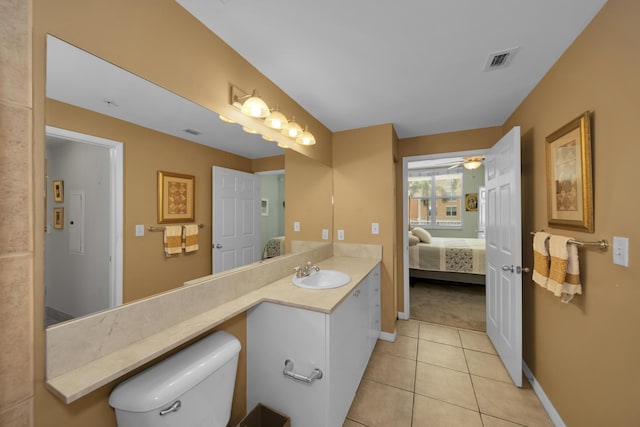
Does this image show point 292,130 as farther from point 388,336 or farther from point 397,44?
point 388,336

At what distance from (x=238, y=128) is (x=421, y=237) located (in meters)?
3.97

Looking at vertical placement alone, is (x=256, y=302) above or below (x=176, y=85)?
below

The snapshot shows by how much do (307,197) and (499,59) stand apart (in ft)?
5.64

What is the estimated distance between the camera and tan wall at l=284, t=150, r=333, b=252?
2.02m

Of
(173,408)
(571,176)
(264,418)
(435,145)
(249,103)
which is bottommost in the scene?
(264,418)

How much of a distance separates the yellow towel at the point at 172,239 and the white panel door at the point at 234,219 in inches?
7.5

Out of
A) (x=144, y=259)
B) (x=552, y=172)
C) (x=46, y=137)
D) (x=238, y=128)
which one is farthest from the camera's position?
(x=552, y=172)

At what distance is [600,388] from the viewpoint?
1.16 metres

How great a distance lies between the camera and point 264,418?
1.34 m

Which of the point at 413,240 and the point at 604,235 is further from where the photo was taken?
the point at 413,240

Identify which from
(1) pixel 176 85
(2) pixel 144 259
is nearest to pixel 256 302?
(2) pixel 144 259

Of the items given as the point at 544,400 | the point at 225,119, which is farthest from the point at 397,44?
the point at 544,400

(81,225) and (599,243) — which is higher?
(81,225)

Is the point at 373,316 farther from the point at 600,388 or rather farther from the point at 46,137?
the point at 46,137
